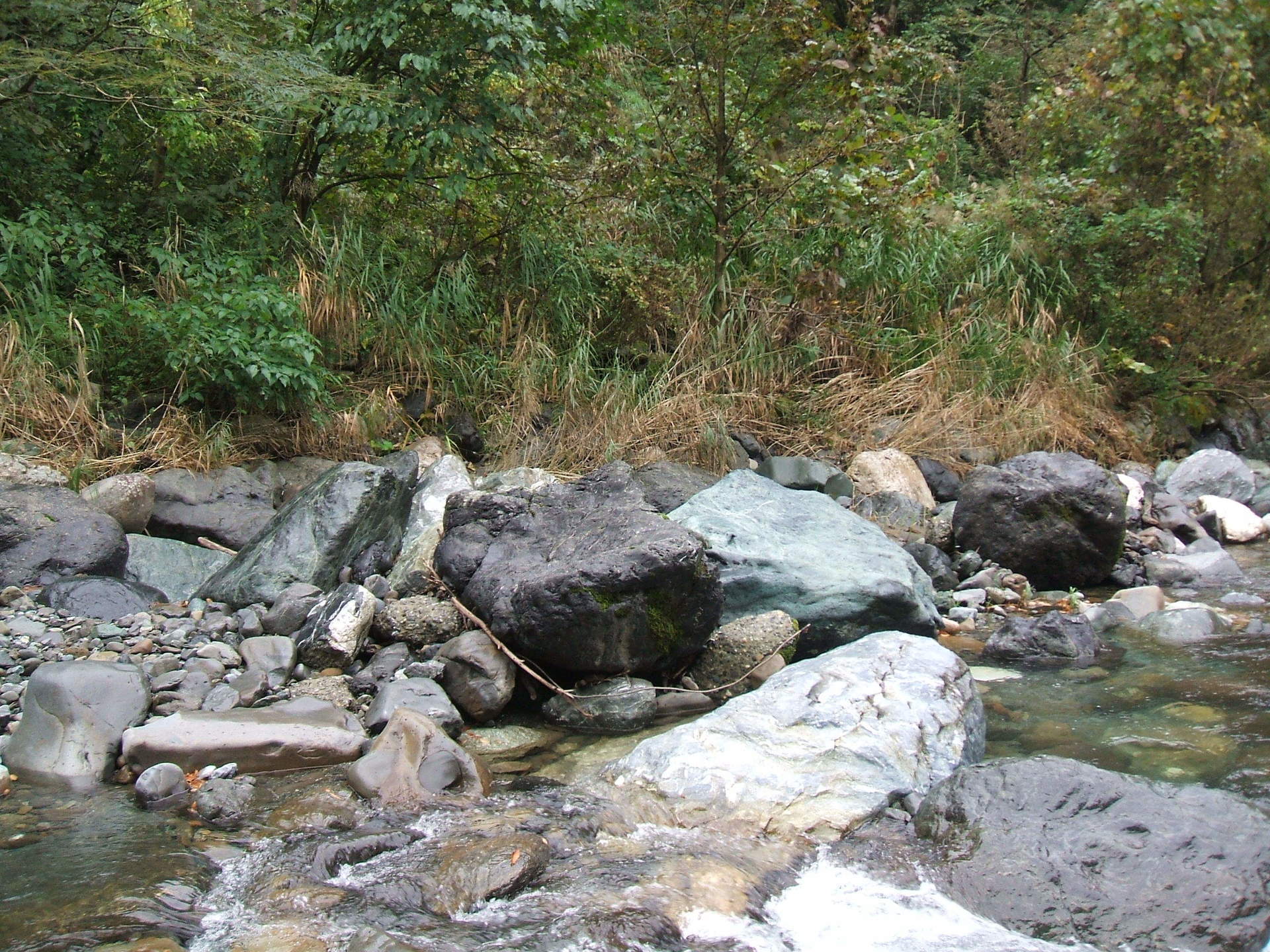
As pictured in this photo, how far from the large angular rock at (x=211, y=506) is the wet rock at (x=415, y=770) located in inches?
93.5

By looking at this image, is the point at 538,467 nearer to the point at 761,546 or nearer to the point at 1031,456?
the point at 761,546

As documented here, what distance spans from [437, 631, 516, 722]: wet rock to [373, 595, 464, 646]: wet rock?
237mm

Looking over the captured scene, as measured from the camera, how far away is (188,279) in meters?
6.21

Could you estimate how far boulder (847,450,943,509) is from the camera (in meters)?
6.80

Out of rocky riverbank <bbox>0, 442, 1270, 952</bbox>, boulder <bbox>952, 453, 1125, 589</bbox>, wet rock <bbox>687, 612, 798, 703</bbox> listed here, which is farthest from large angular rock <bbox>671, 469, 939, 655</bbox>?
boulder <bbox>952, 453, 1125, 589</bbox>

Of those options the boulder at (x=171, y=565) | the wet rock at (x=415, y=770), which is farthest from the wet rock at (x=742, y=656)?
the boulder at (x=171, y=565)

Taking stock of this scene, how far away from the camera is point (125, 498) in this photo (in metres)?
5.35

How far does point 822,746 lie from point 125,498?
381cm

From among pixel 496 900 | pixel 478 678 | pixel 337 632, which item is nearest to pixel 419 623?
pixel 337 632

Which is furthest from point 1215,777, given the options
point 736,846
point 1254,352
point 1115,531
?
point 1254,352

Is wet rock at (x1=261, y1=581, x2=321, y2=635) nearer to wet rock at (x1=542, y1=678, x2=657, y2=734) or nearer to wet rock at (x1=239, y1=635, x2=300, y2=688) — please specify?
wet rock at (x1=239, y1=635, x2=300, y2=688)

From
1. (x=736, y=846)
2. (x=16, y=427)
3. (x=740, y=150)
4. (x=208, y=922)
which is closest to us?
(x=208, y=922)

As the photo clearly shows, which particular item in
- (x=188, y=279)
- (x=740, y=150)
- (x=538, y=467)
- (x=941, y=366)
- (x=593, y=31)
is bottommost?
(x=538, y=467)

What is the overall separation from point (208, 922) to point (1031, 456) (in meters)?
5.26
